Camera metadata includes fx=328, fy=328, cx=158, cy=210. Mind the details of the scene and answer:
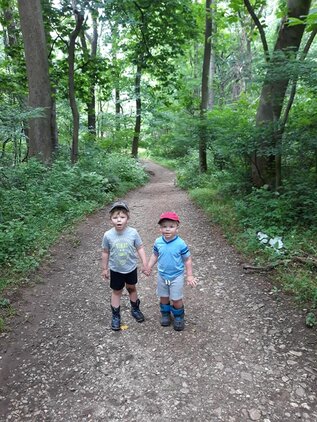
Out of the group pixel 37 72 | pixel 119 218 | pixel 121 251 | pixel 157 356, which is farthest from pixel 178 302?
pixel 37 72

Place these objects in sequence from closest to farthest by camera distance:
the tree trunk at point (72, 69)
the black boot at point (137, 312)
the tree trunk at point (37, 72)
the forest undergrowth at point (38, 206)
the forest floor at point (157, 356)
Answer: the forest floor at point (157, 356) → the black boot at point (137, 312) → the forest undergrowth at point (38, 206) → the tree trunk at point (37, 72) → the tree trunk at point (72, 69)

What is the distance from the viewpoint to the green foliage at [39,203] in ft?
19.7

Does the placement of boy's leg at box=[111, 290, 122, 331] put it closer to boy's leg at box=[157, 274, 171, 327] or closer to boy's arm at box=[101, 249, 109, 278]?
boy's arm at box=[101, 249, 109, 278]

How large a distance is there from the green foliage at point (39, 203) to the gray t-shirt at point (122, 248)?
2363 mm

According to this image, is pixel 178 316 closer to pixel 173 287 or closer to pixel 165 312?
pixel 165 312

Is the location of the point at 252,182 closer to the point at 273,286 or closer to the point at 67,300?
the point at 273,286

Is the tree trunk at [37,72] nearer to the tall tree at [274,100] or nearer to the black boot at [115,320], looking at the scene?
the tall tree at [274,100]

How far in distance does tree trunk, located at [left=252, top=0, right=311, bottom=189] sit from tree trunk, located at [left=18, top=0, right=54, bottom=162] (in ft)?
20.9

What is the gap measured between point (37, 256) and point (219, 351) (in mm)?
3885

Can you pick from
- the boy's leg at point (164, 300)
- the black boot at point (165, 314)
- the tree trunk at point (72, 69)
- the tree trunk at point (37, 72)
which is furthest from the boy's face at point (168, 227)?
the tree trunk at point (72, 69)

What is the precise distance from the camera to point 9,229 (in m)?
6.38

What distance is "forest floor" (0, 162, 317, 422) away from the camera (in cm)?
298

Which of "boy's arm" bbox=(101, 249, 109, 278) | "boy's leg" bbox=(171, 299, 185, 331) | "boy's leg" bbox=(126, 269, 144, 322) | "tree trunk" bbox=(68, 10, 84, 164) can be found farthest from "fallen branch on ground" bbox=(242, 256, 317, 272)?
"tree trunk" bbox=(68, 10, 84, 164)

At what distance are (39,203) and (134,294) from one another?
5.00 metres
